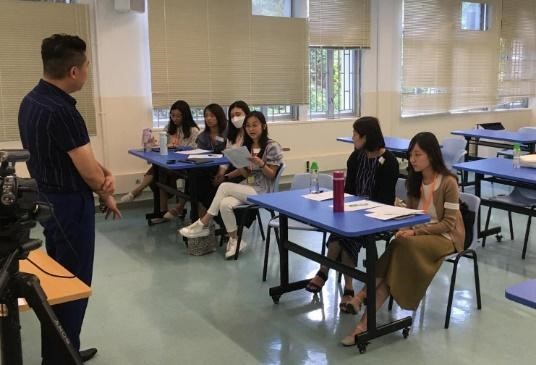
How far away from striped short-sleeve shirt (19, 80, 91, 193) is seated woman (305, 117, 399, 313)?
5.21 feet

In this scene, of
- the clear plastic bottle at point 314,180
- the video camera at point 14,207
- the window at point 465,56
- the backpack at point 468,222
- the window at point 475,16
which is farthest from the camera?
the window at point 475,16

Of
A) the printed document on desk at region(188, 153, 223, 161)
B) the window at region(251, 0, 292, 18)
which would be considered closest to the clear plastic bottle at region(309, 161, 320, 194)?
the printed document on desk at region(188, 153, 223, 161)

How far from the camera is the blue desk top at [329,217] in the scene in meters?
2.70

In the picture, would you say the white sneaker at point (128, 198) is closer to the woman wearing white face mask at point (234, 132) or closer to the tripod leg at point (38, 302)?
the woman wearing white face mask at point (234, 132)

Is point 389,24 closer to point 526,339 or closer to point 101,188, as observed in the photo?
point 526,339

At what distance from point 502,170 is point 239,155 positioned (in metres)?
1.90

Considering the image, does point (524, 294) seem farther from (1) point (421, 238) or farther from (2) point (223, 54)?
(2) point (223, 54)

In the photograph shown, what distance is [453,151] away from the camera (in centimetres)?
581

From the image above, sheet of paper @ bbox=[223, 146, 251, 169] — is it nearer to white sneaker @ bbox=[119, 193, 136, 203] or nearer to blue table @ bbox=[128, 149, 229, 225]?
blue table @ bbox=[128, 149, 229, 225]

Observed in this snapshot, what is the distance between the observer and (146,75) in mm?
5848

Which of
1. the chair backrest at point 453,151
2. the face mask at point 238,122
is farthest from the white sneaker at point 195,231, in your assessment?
the chair backrest at point 453,151

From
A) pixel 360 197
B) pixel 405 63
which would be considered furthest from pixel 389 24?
pixel 360 197

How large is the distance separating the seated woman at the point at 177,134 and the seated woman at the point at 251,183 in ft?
3.86

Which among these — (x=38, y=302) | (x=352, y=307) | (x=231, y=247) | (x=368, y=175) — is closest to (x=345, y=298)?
(x=352, y=307)
